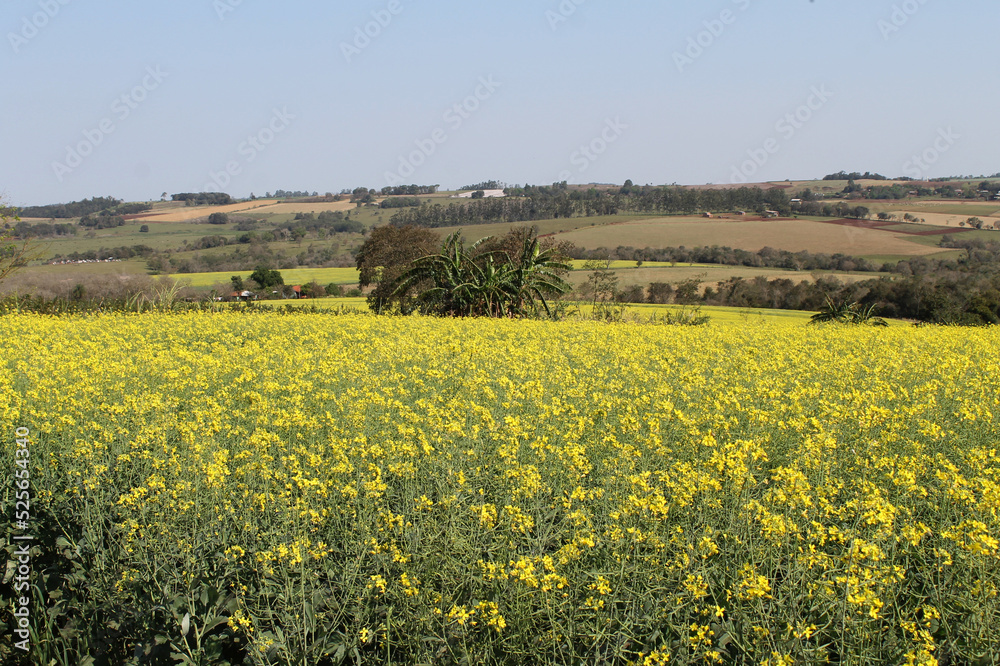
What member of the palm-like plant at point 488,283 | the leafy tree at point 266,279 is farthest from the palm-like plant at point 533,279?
the leafy tree at point 266,279

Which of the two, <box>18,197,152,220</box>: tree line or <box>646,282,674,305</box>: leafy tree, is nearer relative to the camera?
<box>646,282,674,305</box>: leafy tree

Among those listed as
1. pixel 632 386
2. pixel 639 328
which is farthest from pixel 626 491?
pixel 639 328

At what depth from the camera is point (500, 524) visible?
313 cm

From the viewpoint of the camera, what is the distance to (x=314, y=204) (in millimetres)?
122500

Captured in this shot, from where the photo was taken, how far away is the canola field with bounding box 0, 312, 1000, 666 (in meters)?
2.63

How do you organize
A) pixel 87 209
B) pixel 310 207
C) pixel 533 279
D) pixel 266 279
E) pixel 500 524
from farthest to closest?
1. pixel 310 207
2. pixel 87 209
3. pixel 266 279
4. pixel 533 279
5. pixel 500 524

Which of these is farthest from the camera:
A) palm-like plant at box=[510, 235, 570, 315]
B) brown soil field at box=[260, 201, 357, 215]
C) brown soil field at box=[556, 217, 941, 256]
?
brown soil field at box=[260, 201, 357, 215]

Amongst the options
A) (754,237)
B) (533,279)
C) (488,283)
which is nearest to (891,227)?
(754,237)

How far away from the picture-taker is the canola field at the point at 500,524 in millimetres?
2633

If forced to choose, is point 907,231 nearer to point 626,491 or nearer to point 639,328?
point 639,328

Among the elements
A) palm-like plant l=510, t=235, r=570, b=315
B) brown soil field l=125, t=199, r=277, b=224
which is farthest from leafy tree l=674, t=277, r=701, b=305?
brown soil field l=125, t=199, r=277, b=224

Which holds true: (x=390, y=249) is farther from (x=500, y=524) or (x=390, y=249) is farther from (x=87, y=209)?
(x=87, y=209)

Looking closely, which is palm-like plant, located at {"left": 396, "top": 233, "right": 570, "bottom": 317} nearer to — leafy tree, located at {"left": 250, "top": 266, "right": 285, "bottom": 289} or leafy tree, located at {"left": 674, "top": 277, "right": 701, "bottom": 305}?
leafy tree, located at {"left": 674, "top": 277, "right": 701, "bottom": 305}

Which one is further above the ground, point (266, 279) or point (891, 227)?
point (891, 227)
